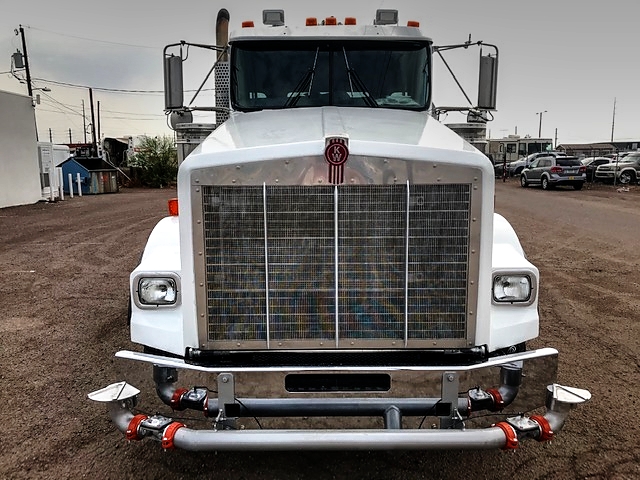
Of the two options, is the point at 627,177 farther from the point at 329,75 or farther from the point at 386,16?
the point at 329,75

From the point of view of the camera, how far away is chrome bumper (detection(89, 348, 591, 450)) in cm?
283

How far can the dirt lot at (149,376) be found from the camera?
3.44 metres

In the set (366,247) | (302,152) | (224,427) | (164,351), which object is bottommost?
(224,427)

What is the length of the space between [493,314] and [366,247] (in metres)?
0.83

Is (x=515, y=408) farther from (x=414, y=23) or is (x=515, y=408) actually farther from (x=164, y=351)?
(x=414, y=23)

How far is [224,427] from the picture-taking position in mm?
2896

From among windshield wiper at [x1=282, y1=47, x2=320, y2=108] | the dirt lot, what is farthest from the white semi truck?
windshield wiper at [x1=282, y1=47, x2=320, y2=108]

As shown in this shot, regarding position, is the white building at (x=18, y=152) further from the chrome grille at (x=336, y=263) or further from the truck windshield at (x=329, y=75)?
the chrome grille at (x=336, y=263)

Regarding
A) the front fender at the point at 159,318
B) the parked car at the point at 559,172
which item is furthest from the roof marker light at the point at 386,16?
the parked car at the point at 559,172

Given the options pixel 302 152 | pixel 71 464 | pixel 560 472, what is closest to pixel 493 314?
pixel 560 472

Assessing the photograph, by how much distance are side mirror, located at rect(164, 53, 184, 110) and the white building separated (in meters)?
16.2

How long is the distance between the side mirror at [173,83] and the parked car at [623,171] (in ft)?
98.5

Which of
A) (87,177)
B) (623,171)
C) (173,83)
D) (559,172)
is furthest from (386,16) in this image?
(623,171)

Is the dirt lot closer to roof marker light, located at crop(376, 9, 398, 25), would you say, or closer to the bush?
roof marker light, located at crop(376, 9, 398, 25)
